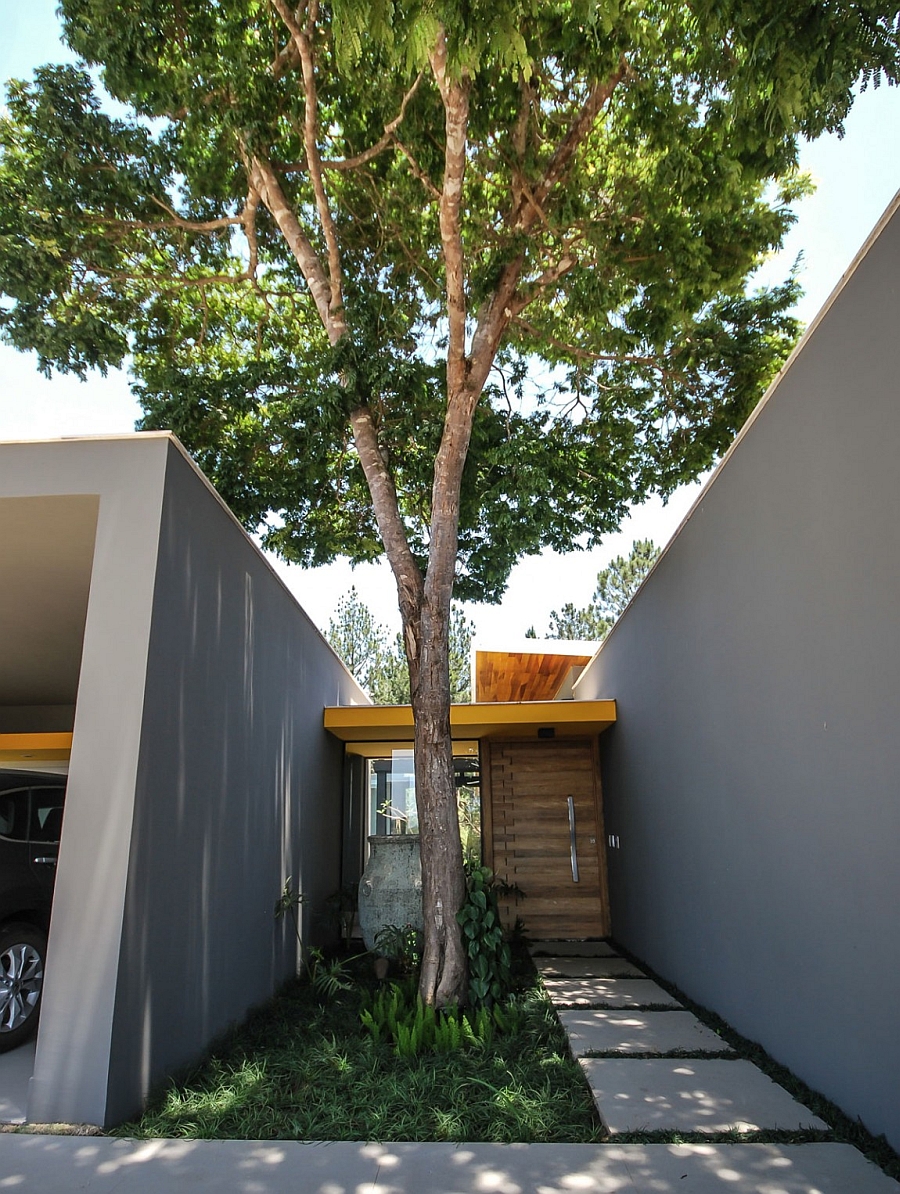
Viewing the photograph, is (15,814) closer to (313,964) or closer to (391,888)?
(313,964)

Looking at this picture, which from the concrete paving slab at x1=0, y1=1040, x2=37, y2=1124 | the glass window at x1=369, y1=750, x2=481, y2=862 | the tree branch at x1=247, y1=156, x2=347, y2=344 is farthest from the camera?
the glass window at x1=369, y1=750, x2=481, y2=862

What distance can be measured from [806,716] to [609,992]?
351 centimetres

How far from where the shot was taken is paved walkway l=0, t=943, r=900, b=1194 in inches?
111

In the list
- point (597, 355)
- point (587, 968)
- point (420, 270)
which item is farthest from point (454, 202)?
point (587, 968)

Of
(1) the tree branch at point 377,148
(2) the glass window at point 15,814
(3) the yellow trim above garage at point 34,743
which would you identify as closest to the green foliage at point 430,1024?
(2) the glass window at point 15,814

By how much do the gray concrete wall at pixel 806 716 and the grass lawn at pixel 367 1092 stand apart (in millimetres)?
1126

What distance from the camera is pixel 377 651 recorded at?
1094 inches

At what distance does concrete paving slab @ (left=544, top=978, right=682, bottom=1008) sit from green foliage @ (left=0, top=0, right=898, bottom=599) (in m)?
3.75

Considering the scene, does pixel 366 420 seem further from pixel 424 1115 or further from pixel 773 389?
pixel 424 1115

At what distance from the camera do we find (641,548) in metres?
29.8

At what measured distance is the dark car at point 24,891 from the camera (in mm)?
4379

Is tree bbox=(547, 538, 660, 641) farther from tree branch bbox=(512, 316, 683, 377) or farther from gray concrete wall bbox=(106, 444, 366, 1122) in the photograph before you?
gray concrete wall bbox=(106, 444, 366, 1122)

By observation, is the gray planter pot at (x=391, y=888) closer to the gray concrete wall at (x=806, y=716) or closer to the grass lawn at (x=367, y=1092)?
the grass lawn at (x=367, y=1092)

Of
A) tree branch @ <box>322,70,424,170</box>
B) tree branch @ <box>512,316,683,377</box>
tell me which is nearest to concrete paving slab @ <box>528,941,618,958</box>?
tree branch @ <box>512,316,683,377</box>
